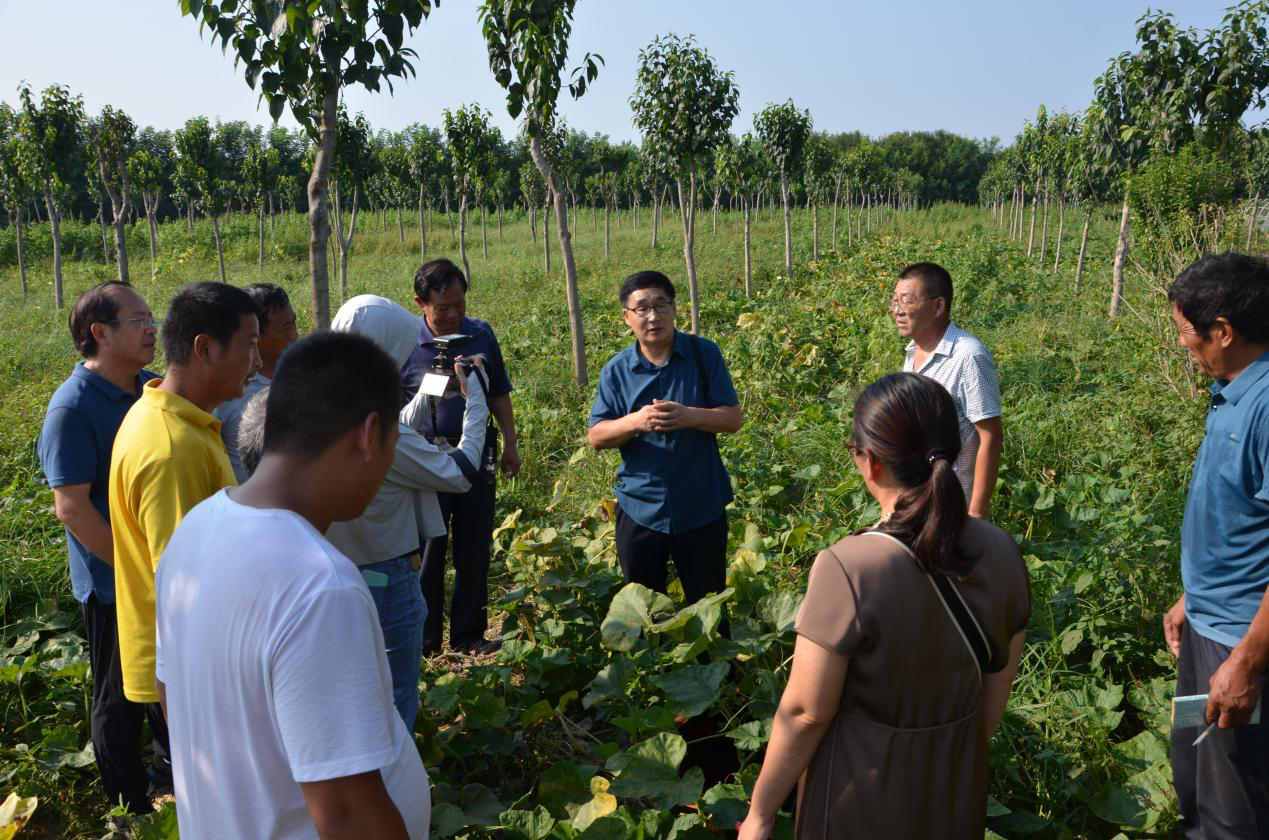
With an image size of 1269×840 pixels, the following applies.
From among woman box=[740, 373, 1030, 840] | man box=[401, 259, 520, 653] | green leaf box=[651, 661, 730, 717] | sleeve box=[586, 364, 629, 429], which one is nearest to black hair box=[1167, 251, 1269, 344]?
woman box=[740, 373, 1030, 840]

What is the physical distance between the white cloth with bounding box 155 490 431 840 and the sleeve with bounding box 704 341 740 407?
2.15m

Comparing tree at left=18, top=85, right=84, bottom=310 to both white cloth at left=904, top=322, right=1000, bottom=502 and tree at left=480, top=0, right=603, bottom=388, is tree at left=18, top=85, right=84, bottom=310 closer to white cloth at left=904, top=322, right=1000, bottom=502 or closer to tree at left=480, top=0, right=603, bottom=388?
tree at left=480, top=0, right=603, bottom=388

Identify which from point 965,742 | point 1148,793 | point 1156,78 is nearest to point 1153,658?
point 1148,793

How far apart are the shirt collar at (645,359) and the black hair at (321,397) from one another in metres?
1.98

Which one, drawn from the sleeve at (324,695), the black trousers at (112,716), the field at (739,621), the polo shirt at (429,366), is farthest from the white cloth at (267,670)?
→ the polo shirt at (429,366)

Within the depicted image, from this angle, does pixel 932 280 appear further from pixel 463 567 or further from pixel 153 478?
→ pixel 153 478

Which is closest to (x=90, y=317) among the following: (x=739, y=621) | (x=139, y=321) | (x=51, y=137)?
(x=139, y=321)

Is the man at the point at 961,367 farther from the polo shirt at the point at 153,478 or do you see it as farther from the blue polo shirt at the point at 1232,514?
the polo shirt at the point at 153,478

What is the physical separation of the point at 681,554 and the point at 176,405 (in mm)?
1801

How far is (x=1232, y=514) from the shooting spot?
2.03m

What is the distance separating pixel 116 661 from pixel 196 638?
6.74ft

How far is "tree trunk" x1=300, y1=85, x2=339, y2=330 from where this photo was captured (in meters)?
3.77

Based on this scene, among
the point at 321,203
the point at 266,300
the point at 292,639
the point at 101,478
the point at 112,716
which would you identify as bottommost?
the point at 112,716

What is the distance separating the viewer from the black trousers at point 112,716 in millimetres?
2787
